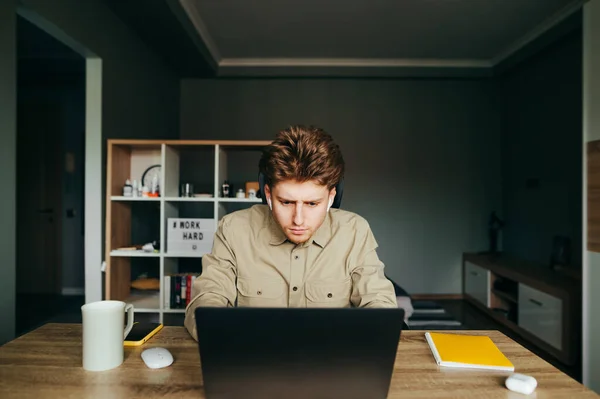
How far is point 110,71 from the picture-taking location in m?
3.01

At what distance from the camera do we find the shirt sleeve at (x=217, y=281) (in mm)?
1196

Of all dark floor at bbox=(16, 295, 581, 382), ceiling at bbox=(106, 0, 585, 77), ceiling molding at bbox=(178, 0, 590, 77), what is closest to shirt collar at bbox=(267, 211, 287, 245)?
ceiling at bbox=(106, 0, 585, 77)

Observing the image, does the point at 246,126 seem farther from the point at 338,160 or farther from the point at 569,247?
the point at 338,160

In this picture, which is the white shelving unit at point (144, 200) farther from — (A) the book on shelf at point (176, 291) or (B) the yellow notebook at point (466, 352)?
(B) the yellow notebook at point (466, 352)

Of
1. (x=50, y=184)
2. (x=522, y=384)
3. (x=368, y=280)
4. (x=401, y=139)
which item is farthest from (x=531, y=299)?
(x=50, y=184)

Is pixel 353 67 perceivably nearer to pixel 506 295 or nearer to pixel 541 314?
pixel 506 295

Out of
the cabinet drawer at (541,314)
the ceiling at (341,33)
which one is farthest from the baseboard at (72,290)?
the cabinet drawer at (541,314)

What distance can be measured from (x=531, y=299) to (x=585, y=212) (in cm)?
113

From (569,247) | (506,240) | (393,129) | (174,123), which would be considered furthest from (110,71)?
(506,240)

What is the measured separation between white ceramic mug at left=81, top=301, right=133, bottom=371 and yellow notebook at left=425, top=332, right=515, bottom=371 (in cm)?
78

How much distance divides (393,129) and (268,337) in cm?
462

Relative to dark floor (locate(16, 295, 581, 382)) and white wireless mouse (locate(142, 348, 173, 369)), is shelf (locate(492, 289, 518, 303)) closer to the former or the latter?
dark floor (locate(16, 295, 581, 382))

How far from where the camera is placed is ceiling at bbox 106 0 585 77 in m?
3.43

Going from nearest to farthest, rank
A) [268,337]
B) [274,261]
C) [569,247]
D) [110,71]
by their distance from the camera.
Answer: [268,337] < [274,261] < [110,71] < [569,247]
